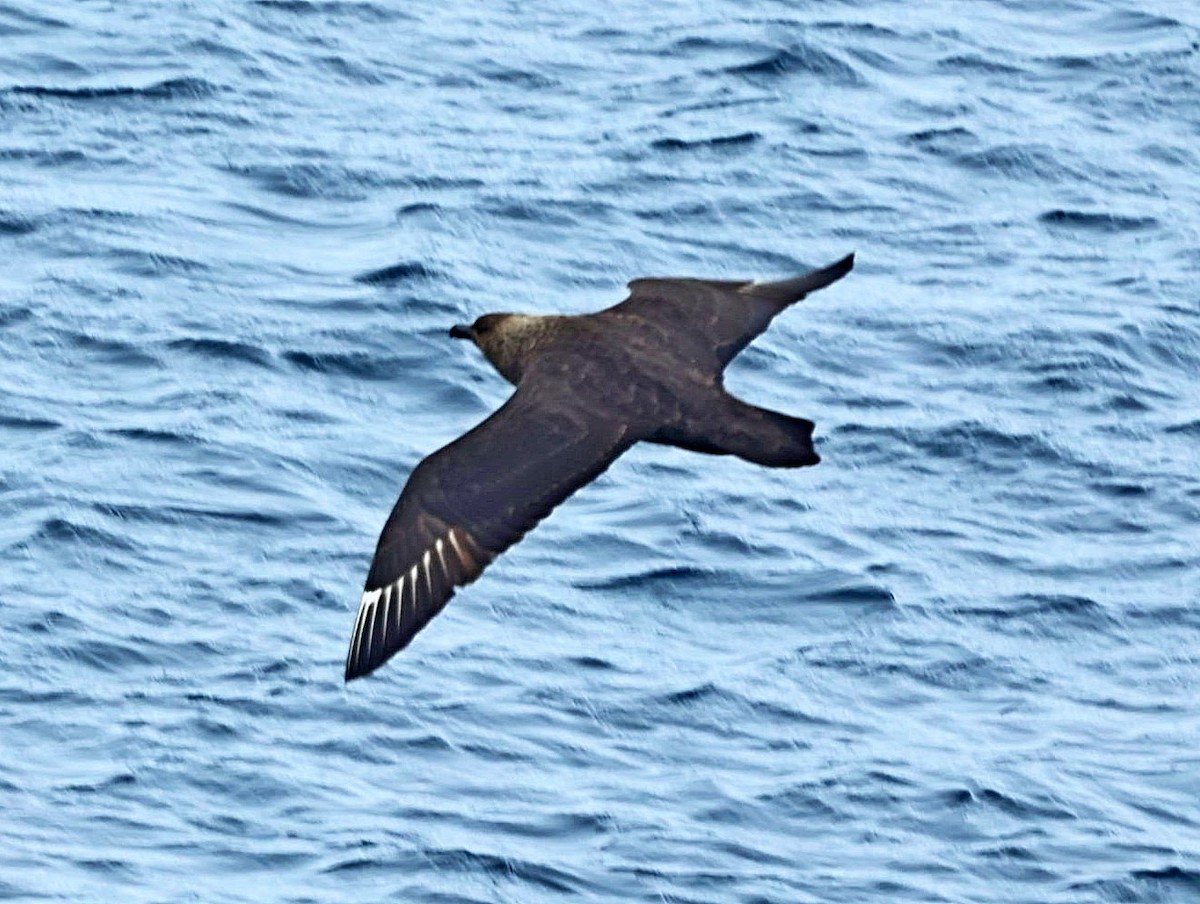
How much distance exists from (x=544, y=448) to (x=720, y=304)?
4.29 feet

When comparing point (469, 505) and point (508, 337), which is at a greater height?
point (508, 337)

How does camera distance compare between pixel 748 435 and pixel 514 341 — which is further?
pixel 514 341

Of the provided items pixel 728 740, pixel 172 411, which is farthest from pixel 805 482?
pixel 172 411

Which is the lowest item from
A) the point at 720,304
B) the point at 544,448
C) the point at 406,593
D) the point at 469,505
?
the point at 406,593

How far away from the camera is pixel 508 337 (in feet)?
38.3

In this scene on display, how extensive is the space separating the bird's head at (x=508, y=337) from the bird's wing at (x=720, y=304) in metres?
0.33

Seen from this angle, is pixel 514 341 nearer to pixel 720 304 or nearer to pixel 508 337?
pixel 508 337

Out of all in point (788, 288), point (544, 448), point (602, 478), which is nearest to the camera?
point (544, 448)

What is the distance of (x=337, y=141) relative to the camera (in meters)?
19.6

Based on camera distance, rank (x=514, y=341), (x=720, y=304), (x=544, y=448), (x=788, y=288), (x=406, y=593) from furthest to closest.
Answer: (x=788, y=288)
(x=720, y=304)
(x=514, y=341)
(x=544, y=448)
(x=406, y=593)

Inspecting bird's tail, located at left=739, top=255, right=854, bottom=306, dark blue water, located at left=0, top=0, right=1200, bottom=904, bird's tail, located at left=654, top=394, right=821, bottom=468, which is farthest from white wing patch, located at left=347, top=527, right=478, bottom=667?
→ dark blue water, located at left=0, top=0, right=1200, bottom=904

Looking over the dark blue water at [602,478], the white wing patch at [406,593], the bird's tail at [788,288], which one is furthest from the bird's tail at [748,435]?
the dark blue water at [602,478]

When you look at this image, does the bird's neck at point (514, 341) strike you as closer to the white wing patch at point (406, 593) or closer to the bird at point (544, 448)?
the bird at point (544, 448)

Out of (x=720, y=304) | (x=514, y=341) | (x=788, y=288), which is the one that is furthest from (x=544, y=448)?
(x=788, y=288)
